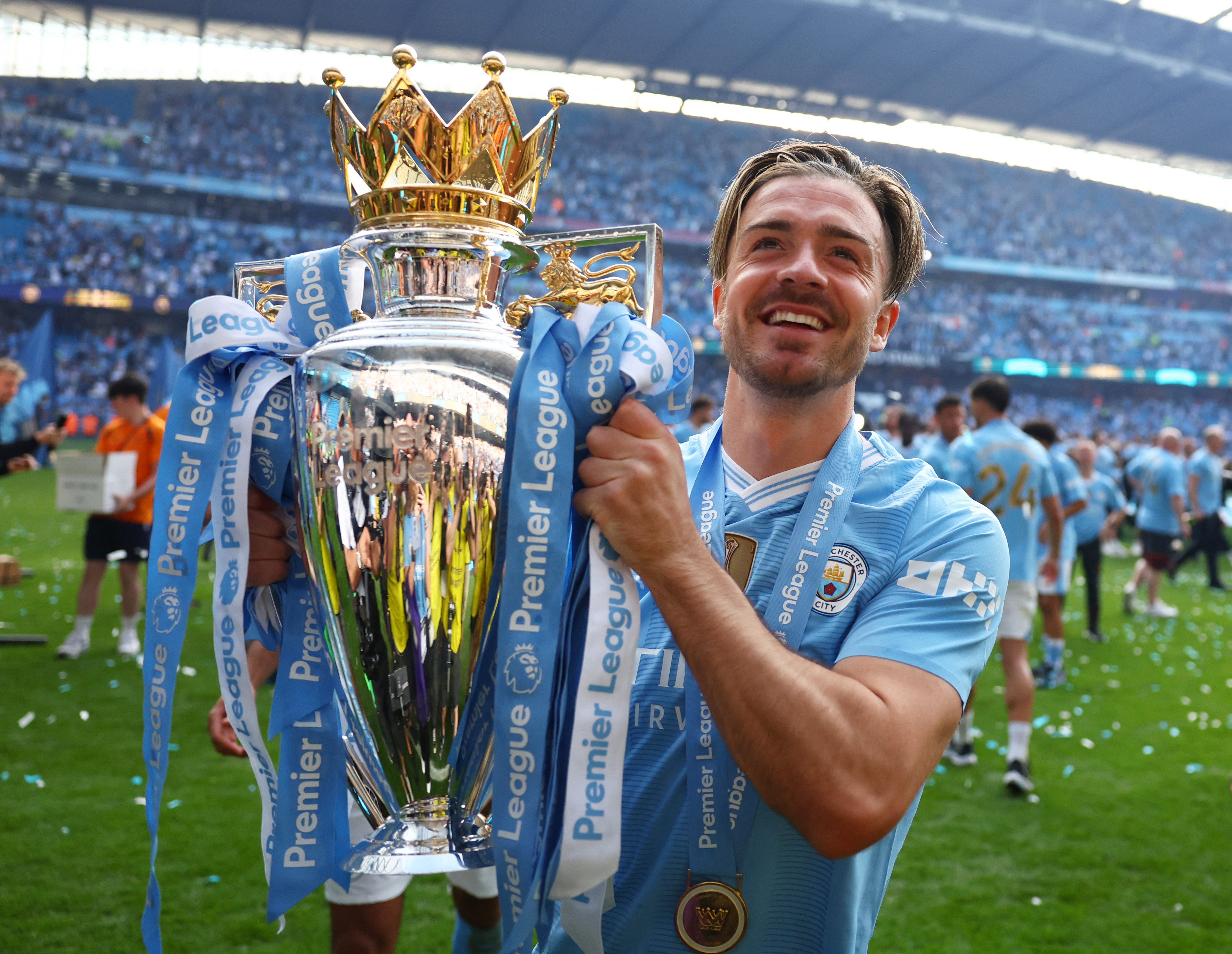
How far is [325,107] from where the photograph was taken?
3.64ft

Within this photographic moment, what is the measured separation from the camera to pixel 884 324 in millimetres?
1505

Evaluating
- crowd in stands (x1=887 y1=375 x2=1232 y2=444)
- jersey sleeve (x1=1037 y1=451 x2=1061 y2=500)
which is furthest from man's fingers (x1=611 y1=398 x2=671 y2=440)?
crowd in stands (x1=887 y1=375 x2=1232 y2=444)

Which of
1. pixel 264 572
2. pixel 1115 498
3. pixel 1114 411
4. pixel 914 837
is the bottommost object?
pixel 914 837

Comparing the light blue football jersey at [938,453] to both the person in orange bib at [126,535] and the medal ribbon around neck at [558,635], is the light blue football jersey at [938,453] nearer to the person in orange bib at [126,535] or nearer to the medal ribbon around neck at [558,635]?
the medal ribbon around neck at [558,635]

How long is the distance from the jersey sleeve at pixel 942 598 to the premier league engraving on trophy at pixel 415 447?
19.0 inches

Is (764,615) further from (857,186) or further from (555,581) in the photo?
(857,186)

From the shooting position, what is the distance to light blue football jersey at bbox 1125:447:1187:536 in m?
9.88

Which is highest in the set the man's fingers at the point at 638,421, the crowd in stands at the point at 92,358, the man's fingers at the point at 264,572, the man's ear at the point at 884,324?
the crowd in stands at the point at 92,358

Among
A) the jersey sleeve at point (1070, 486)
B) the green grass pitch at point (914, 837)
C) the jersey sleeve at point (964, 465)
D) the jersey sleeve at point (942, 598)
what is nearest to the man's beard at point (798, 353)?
the jersey sleeve at point (942, 598)

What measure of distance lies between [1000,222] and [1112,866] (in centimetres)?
3485

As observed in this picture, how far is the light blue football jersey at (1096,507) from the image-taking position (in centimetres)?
822

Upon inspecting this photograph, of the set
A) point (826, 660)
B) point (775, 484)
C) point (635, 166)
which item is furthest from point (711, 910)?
point (635, 166)

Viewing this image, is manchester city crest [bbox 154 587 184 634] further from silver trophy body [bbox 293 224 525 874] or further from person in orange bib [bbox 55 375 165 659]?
person in orange bib [bbox 55 375 165 659]

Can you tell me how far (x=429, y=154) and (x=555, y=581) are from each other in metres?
0.50
